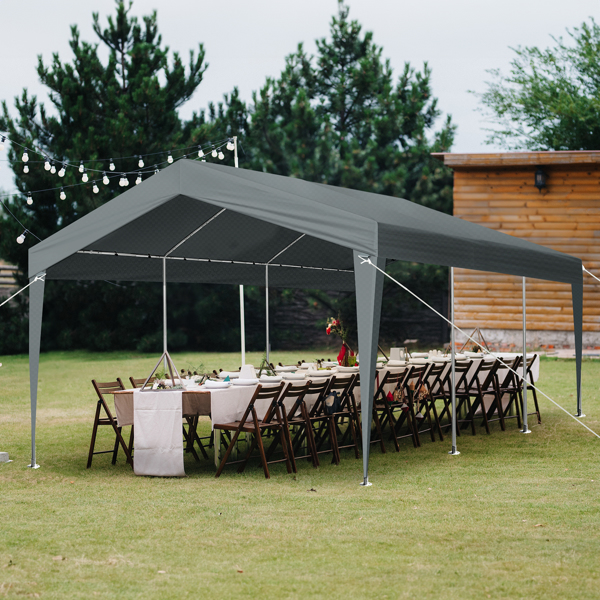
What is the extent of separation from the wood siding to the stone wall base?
109mm

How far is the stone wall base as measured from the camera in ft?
53.1

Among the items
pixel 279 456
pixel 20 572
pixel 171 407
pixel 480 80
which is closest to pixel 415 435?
pixel 279 456

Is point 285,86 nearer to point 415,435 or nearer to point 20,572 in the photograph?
point 415,435

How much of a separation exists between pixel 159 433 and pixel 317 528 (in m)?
2.06

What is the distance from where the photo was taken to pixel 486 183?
1675 cm

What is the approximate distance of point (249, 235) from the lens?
8875 mm

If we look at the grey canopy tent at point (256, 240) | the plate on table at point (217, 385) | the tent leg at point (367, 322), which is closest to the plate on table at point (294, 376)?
the plate on table at point (217, 385)

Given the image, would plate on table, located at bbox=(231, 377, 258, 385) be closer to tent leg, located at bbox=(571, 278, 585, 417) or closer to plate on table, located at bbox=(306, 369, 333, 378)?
plate on table, located at bbox=(306, 369, 333, 378)

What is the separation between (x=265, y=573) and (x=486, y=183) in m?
14.2

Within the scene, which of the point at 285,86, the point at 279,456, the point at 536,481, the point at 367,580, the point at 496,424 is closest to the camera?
the point at 367,580

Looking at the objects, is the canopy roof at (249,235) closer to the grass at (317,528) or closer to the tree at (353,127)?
the grass at (317,528)

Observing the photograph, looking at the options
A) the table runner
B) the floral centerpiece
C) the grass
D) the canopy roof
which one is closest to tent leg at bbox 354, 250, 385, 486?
the canopy roof

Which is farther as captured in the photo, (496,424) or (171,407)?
(496,424)

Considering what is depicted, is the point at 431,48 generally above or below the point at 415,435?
above
